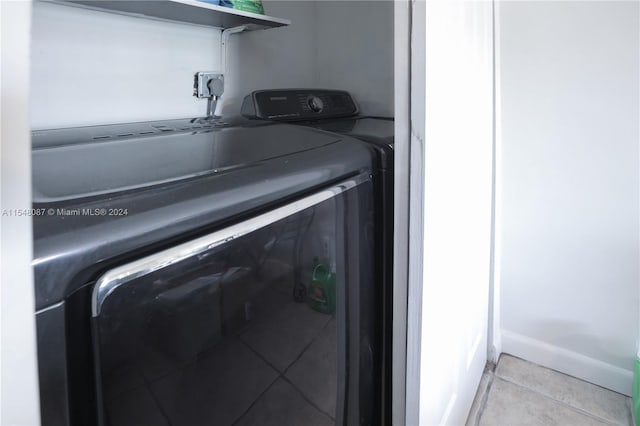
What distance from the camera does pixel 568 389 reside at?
167cm

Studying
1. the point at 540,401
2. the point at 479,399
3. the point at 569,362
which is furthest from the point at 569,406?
the point at 479,399

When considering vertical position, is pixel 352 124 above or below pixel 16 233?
above

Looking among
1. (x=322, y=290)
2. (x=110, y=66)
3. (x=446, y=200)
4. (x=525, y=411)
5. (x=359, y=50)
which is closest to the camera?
(x=322, y=290)

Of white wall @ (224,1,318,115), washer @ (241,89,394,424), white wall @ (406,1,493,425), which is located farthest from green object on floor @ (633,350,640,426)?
white wall @ (224,1,318,115)

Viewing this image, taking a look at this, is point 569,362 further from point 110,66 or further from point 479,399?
point 110,66

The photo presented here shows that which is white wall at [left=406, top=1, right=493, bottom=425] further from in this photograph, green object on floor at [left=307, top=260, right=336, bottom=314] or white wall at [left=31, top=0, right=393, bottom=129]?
white wall at [left=31, top=0, right=393, bottom=129]

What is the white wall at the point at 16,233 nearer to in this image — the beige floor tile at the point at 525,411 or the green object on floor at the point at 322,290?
the green object on floor at the point at 322,290

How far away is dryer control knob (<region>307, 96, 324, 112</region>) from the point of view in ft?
5.32

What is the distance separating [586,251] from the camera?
1.63 m

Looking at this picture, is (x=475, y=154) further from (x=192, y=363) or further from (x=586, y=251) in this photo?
(x=192, y=363)

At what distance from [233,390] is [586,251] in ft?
5.32

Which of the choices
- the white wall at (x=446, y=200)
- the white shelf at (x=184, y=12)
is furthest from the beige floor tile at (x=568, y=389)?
the white shelf at (x=184, y=12)

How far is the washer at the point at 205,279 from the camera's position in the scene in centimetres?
43

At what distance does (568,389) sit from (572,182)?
2.90ft
